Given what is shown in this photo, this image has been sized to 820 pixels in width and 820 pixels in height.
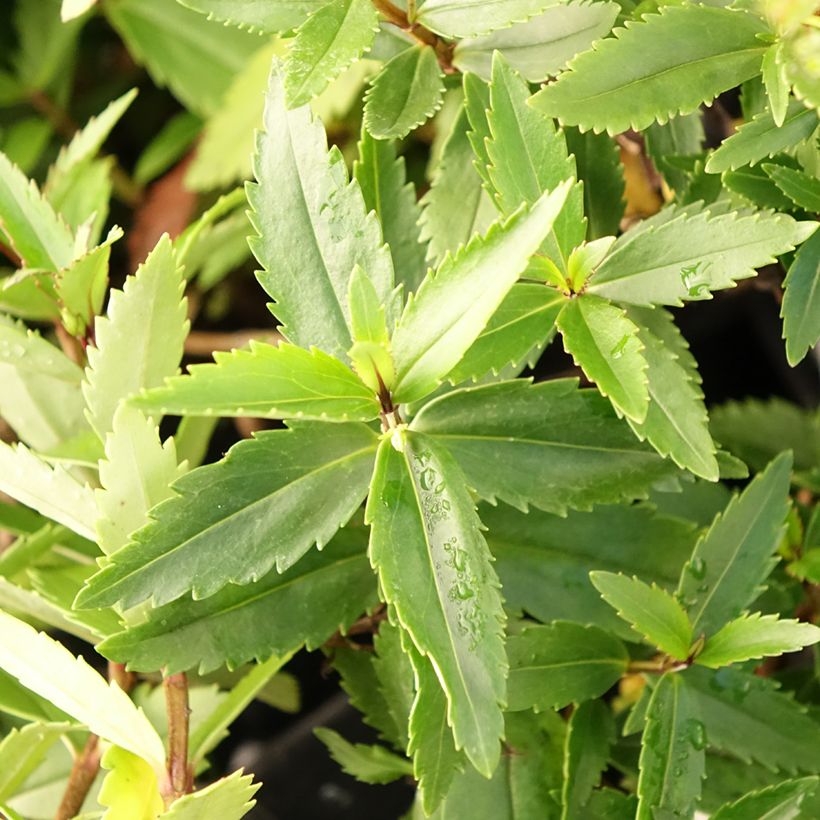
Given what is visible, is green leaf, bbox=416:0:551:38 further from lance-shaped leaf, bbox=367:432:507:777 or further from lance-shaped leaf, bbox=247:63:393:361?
lance-shaped leaf, bbox=367:432:507:777

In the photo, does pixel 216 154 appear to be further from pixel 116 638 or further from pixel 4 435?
pixel 116 638

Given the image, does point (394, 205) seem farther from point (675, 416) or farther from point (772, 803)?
point (772, 803)

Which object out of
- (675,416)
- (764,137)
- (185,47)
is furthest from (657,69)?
(185,47)

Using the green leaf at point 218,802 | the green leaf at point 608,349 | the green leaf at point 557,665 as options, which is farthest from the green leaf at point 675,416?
the green leaf at point 218,802

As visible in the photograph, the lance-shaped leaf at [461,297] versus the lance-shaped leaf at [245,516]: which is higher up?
the lance-shaped leaf at [461,297]

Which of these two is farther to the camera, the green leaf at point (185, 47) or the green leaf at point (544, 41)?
the green leaf at point (185, 47)

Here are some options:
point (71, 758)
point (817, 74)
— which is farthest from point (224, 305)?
point (817, 74)

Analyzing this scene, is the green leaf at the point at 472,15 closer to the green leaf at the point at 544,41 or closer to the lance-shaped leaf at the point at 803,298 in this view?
the green leaf at the point at 544,41

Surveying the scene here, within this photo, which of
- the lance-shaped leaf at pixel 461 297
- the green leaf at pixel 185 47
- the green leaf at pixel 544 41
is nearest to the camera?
the lance-shaped leaf at pixel 461 297
